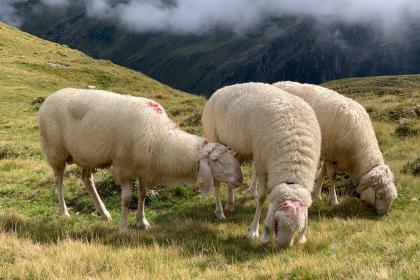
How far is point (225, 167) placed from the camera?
10352mm

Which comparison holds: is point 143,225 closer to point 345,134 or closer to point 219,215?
point 219,215

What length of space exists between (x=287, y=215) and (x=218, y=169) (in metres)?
2.27

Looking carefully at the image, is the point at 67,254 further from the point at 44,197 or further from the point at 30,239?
the point at 44,197

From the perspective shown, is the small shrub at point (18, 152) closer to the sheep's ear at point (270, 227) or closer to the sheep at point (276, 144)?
the sheep at point (276, 144)

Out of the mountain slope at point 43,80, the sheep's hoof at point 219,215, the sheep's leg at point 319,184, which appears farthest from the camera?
the mountain slope at point 43,80

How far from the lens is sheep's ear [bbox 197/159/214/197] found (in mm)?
10242

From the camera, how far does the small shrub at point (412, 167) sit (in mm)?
14055

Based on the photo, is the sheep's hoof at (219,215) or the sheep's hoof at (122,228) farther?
the sheep's hoof at (219,215)

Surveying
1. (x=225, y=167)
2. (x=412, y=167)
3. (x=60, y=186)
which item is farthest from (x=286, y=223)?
(x=412, y=167)

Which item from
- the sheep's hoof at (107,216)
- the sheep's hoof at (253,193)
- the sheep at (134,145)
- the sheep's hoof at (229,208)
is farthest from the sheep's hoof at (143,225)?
the sheep's hoof at (253,193)

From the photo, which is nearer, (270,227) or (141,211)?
(270,227)

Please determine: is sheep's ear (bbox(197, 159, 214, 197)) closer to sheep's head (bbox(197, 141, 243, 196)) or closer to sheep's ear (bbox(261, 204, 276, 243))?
sheep's head (bbox(197, 141, 243, 196))

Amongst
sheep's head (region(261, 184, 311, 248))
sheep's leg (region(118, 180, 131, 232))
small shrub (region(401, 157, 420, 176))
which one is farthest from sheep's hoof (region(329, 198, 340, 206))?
sheep's leg (region(118, 180, 131, 232))

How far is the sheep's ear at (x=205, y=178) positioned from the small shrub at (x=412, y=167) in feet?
22.7
